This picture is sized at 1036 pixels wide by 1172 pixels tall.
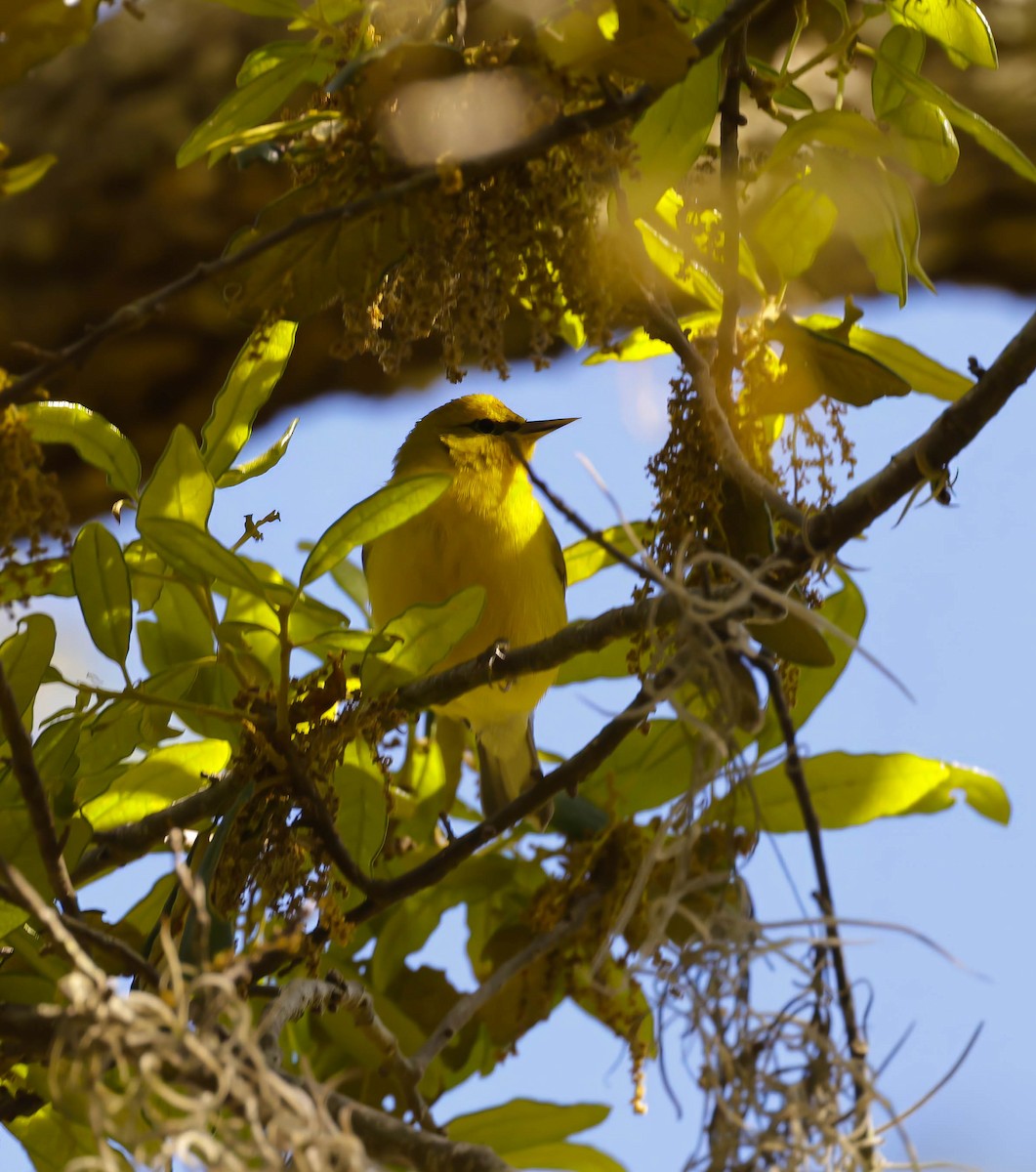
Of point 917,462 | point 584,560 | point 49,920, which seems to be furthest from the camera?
point 584,560

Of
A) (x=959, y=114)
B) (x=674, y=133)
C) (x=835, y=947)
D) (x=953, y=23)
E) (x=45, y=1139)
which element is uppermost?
(x=953, y=23)

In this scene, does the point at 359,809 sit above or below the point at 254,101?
below

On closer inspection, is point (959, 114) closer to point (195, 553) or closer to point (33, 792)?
point (195, 553)

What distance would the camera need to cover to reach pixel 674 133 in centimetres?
153

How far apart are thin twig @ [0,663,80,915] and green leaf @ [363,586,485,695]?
40 cm

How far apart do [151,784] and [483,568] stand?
1.22 metres

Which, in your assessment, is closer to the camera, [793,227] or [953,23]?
[953,23]

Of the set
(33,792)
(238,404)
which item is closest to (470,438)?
(238,404)

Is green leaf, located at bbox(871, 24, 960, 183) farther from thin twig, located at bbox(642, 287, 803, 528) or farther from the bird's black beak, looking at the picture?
the bird's black beak

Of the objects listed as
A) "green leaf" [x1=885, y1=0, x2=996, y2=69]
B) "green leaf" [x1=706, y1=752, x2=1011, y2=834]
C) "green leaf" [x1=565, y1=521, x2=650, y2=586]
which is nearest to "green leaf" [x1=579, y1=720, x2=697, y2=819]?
"green leaf" [x1=706, y1=752, x2=1011, y2=834]

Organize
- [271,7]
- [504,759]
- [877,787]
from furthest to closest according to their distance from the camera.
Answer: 1. [504,759]
2. [877,787]
3. [271,7]

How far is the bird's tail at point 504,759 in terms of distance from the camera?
3121mm

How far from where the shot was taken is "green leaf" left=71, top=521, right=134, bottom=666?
61.2 inches

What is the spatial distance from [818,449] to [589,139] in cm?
47
